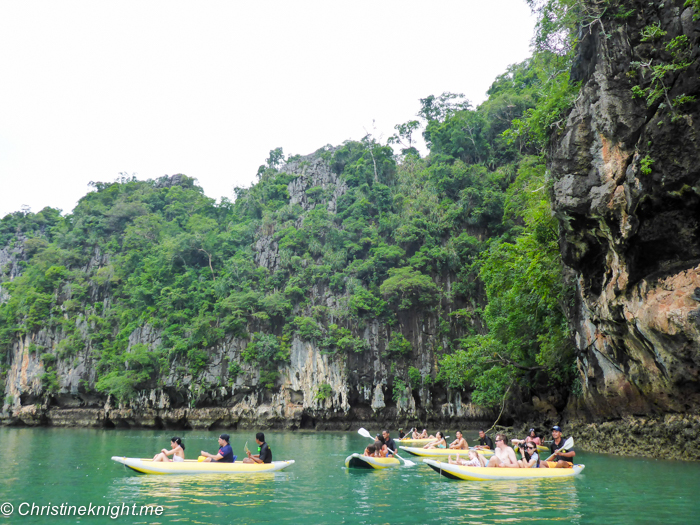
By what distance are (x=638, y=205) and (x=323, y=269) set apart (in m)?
23.6

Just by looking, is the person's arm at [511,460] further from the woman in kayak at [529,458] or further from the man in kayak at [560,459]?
the man in kayak at [560,459]

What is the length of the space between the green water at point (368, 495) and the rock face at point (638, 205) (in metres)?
1.96

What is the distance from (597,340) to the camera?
12.5 metres

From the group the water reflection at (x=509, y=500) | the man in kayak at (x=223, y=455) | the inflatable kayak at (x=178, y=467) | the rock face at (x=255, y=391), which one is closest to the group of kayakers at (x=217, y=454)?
the man in kayak at (x=223, y=455)

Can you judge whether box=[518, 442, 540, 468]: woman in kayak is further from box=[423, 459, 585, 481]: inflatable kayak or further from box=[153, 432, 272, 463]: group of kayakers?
box=[153, 432, 272, 463]: group of kayakers

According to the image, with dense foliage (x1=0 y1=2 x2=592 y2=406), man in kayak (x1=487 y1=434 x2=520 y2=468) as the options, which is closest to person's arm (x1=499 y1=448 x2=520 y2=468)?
man in kayak (x1=487 y1=434 x2=520 y2=468)

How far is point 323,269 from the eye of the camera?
3197 cm

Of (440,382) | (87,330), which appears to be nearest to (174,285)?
(87,330)

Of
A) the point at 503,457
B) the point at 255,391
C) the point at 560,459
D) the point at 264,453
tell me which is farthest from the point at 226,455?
the point at 255,391

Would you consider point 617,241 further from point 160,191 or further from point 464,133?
point 160,191

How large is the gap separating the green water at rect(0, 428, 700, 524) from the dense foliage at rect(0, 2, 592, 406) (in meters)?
9.84

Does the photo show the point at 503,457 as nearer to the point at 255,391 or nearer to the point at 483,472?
the point at 483,472

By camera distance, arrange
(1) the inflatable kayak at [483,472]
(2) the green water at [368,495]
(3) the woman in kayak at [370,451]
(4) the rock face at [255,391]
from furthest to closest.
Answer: (4) the rock face at [255,391], (3) the woman in kayak at [370,451], (1) the inflatable kayak at [483,472], (2) the green water at [368,495]

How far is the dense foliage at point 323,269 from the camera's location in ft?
92.9
